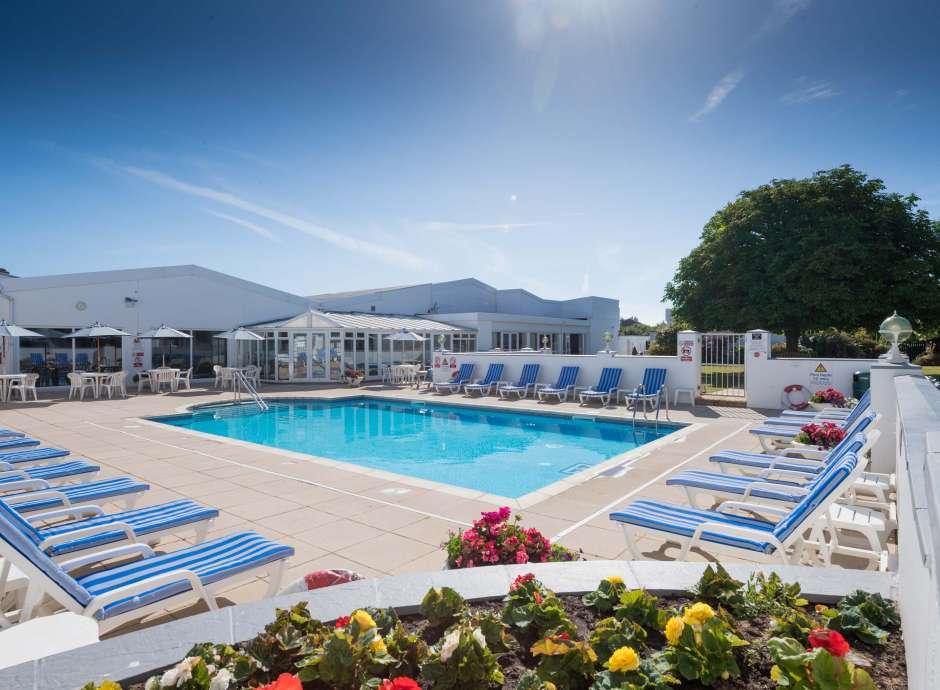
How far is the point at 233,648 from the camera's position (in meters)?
1.79

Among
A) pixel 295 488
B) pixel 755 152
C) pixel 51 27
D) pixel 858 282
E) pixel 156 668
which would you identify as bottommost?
pixel 295 488

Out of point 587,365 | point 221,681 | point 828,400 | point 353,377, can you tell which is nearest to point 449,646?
point 221,681

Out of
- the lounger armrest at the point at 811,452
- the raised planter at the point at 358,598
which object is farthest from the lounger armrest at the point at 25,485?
the lounger armrest at the point at 811,452

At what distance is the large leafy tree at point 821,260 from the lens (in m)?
17.7

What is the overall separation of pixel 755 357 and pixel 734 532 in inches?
412

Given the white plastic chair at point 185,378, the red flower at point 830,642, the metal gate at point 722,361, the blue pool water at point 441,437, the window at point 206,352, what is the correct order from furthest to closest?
the window at point 206,352 < the white plastic chair at point 185,378 < the metal gate at point 722,361 < the blue pool water at point 441,437 < the red flower at point 830,642

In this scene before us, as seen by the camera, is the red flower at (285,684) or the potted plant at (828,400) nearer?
the red flower at (285,684)

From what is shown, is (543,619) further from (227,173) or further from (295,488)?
(227,173)

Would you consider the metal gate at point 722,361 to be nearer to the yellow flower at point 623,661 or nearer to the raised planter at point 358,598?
the raised planter at point 358,598

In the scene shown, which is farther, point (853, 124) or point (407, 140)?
point (407, 140)

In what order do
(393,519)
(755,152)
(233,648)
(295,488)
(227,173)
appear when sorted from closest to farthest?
1. (233,648)
2. (393,519)
3. (295,488)
4. (755,152)
5. (227,173)

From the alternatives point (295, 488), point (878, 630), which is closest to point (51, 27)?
point (295, 488)

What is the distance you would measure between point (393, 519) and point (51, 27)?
10129 millimetres

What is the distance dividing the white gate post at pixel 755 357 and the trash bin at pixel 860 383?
68.8 inches
